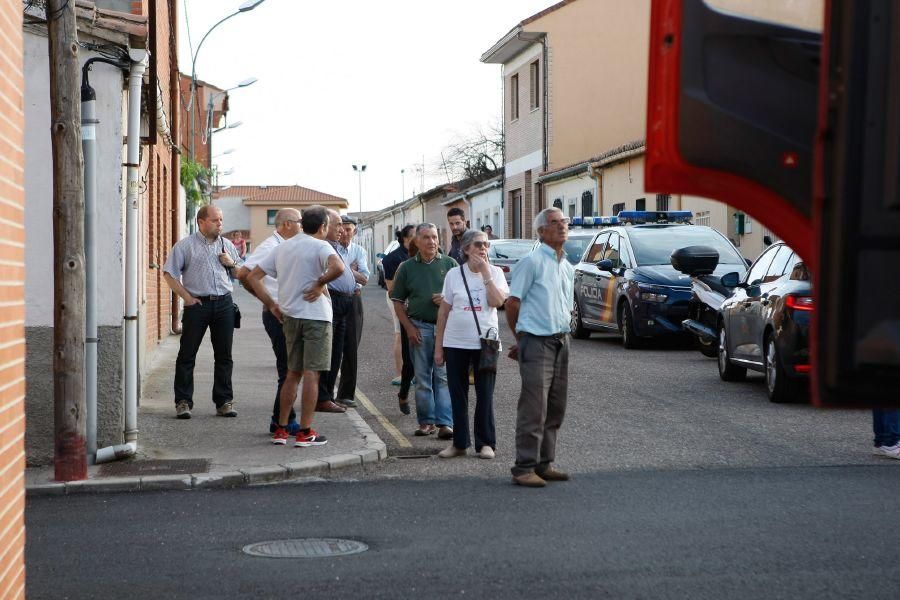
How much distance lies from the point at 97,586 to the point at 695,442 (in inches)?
221

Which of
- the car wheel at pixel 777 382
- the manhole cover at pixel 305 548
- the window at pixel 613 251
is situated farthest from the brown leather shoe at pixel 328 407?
the window at pixel 613 251

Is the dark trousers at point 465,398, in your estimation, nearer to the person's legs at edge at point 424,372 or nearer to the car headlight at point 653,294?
the person's legs at edge at point 424,372

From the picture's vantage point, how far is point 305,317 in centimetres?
1006

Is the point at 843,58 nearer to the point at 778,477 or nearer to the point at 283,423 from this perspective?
the point at 778,477

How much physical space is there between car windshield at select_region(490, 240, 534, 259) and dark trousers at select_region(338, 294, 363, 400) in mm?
16948

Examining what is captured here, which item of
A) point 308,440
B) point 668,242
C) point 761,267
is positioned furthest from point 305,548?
point 668,242

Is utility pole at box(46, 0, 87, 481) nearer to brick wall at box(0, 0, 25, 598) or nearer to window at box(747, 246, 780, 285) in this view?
brick wall at box(0, 0, 25, 598)

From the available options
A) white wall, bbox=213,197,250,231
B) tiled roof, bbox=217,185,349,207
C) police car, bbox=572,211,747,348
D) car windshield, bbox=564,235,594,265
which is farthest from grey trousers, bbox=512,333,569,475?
tiled roof, bbox=217,185,349,207

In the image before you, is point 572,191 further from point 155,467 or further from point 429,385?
point 155,467

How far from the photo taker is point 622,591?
5.67 meters

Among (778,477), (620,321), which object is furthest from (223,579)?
(620,321)

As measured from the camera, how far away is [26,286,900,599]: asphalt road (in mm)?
5898

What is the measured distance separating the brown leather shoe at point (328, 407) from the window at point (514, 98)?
34.6m

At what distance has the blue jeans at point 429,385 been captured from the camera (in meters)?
10.8
